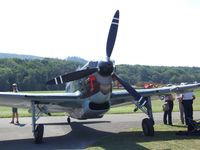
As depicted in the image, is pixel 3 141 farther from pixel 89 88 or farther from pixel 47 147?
pixel 89 88

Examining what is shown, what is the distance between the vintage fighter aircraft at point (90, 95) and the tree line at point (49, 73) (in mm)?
79861

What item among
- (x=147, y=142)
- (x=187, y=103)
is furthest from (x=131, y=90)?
(x=187, y=103)

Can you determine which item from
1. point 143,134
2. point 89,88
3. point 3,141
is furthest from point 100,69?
point 3,141

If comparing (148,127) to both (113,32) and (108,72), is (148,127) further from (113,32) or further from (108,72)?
(113,32)

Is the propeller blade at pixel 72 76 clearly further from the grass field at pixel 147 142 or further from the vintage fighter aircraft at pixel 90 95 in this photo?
the grass field at pixel 147 142

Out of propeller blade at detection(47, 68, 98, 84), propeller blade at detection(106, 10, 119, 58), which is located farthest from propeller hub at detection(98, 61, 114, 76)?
propeller blade at detection(106, 10, 119, 58)

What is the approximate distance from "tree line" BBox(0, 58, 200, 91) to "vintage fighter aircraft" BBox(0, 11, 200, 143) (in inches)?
3144

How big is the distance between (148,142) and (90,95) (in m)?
3.03

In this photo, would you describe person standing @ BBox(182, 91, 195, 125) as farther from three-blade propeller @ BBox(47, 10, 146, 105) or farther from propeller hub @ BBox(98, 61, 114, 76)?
propeller hub @ BBox(98, 61, 114, 76)

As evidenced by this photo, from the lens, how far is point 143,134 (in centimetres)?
1584

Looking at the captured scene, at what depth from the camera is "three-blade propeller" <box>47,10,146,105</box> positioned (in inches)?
535

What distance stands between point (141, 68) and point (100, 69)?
11261 cm

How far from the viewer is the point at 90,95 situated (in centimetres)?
1487

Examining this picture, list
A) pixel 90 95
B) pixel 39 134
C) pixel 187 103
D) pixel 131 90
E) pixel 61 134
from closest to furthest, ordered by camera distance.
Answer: pixel 39 134 < pixel 131 90 < pixel 90 95 < pixel 187 103 < pixel 61 134
